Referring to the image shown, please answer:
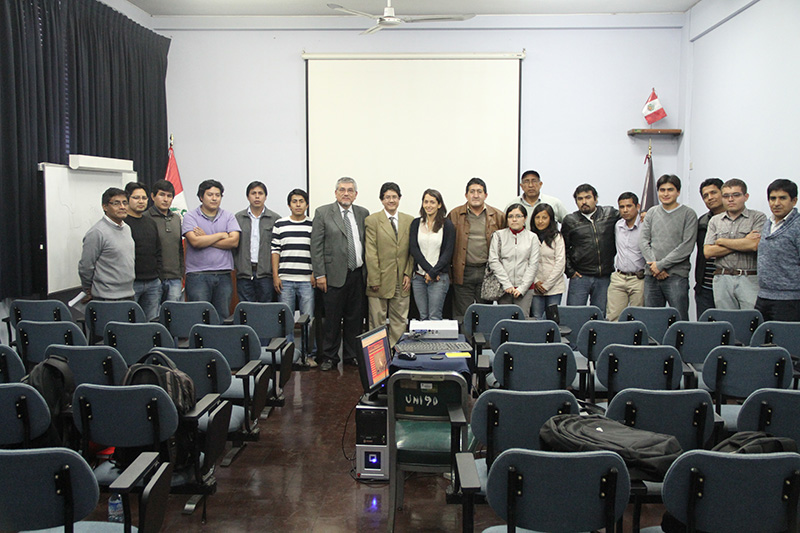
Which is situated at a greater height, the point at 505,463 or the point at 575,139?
the point at 575,139

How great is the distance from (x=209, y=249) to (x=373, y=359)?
2.80 metres

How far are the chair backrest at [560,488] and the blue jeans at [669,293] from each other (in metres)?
3.83

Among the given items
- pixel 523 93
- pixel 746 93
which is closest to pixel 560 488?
pixel 746 93

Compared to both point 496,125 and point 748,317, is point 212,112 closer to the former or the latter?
point 496,125

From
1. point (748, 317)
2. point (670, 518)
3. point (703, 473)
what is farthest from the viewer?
point (748, 317)

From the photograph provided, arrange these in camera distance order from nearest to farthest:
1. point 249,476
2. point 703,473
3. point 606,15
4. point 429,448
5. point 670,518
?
point 703,473, point 670,518, point 429,448, point 249,476, point 606,15

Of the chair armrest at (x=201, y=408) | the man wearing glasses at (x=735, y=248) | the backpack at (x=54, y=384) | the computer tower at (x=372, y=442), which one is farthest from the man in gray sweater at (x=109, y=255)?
the man wearing glasses at (x=735, y=248)

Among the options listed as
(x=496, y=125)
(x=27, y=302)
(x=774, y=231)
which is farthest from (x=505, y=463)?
(x=496, y=125)

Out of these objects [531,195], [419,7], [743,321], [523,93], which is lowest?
[743,321]

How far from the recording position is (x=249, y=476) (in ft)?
11.3

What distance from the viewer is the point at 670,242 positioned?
5.31 m

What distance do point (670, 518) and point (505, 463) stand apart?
27.3 inches

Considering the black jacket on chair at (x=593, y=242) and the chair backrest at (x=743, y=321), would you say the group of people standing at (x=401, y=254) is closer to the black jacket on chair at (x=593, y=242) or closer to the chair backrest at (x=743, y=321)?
the black jacket on chair at (x=593, y=242)

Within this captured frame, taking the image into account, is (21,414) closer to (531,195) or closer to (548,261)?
(548,261)
